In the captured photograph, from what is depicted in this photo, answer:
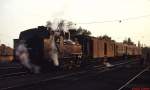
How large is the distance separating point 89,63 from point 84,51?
2.45m

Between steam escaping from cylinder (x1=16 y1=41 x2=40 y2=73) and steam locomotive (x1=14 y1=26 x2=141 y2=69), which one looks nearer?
steam escaping from cylinder (x1=16 y1=41 x2=40 y2=73)

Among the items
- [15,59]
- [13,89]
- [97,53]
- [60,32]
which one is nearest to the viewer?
[13,89]

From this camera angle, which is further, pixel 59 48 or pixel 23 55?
pixel 59 48

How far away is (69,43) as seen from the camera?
29.2 metres

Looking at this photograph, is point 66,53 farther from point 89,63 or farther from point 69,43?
point 89,63

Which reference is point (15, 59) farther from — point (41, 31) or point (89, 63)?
point (89, 63)

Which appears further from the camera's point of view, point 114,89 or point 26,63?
point 26,63

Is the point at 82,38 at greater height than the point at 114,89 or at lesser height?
greater

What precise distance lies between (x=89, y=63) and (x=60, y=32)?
11.7m

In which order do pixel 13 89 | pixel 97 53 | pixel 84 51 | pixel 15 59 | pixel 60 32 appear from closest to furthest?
pixel 13 89, pixel 15 59, pixel 60 32, pixel 84 51, pixel 97 53

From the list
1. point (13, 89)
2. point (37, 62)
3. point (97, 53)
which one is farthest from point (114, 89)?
point (97, 53)

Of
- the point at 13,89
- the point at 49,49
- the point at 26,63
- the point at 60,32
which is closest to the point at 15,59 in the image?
the point at 26,63

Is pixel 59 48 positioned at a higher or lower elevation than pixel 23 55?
higher

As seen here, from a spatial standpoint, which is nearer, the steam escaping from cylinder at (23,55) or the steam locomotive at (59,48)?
the steam escaping from cylinder at (23,55)
